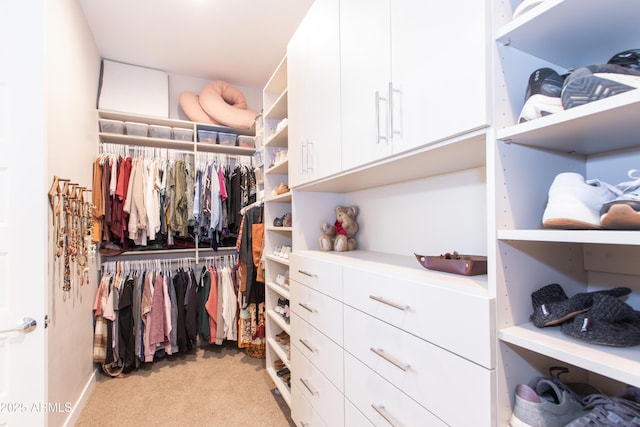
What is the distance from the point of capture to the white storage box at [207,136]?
3.05 meters

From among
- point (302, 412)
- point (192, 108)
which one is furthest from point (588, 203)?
point (192, 108)

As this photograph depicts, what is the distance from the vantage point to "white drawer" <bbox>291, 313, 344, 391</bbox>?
126 cm

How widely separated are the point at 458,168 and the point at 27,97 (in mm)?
1797

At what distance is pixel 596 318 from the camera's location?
0.59m

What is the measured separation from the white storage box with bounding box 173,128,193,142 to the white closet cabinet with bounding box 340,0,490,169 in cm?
224

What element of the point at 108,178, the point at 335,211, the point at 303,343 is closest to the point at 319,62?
the point at 335,211

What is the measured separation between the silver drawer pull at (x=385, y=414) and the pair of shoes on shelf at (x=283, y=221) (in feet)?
4.21

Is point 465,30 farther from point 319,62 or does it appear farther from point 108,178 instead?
point 108,178

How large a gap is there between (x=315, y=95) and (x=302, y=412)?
5.69 feet

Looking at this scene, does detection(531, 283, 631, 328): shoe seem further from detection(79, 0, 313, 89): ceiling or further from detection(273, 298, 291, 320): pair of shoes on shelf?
detection(79, 0, 313, 89): ceiling

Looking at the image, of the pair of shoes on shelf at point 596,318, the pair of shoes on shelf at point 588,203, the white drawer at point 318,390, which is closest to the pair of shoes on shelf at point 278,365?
the white drawer at point 318,390

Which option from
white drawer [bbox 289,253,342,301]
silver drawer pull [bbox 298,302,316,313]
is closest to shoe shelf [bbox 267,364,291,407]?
silver drawer pull [bbox 298,302,316,313]

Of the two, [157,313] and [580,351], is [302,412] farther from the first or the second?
[157,313]

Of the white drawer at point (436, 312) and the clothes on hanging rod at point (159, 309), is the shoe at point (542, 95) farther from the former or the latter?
the clothes on hanging rod at point (159, 309)
